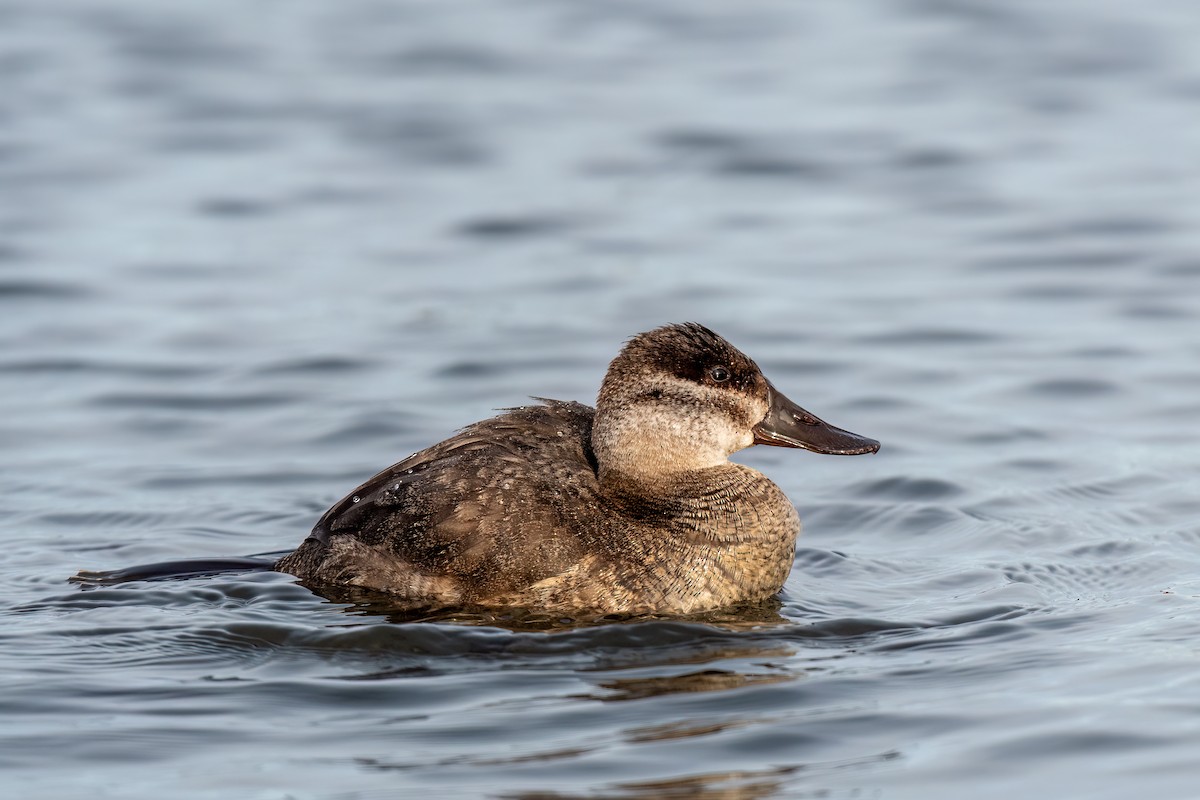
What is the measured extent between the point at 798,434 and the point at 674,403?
0.65 metres

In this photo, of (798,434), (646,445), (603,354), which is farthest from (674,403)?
(603,354)

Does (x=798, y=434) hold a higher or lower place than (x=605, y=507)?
higher

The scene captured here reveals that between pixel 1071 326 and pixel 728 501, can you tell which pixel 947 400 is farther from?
pixel 728 501

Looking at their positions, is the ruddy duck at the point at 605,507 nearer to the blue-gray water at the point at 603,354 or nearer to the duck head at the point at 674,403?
the duck head at the point at 674,403

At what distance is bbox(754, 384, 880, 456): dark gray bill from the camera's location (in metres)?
7.28

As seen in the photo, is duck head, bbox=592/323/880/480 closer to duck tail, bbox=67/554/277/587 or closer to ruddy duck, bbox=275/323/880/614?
ruddy duck, bbox=275/323/880/614

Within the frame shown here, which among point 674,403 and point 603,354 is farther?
point 603,354

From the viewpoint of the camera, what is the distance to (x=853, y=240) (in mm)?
12281

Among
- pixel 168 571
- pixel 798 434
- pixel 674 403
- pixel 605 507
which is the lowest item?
pixel 168 571

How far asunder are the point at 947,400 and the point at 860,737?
181 inches

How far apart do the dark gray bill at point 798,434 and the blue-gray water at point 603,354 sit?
A: 0.55 metres

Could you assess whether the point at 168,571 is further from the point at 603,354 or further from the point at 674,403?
the point at 603,354

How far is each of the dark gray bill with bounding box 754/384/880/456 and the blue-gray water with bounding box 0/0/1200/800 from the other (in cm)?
55

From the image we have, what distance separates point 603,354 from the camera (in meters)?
10.3
